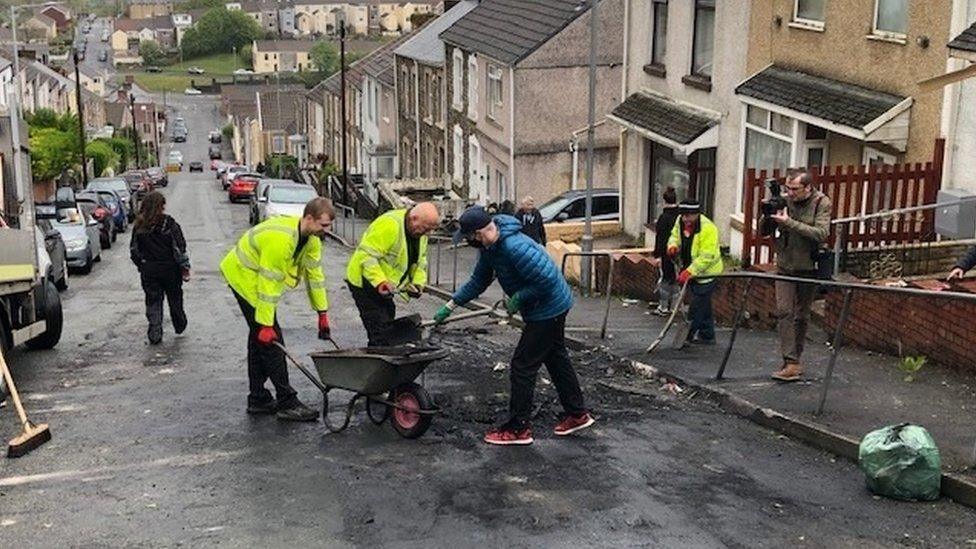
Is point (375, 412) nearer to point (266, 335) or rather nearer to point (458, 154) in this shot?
point (266, 335)

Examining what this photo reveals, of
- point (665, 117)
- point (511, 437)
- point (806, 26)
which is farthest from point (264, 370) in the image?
point (665, 117)

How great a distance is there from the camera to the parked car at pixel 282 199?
33.4 metres

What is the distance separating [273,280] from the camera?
9406 mm

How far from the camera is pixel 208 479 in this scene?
8016 millimetres

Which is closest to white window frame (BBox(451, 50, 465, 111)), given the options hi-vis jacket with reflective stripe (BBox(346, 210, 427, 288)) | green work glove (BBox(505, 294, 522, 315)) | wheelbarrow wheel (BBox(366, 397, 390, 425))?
hi-vis jacket with reflective stripe (BBox(346, 210, 427, 288))

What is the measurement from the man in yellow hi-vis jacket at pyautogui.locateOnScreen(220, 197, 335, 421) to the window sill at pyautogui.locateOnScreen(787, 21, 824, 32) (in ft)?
30.8

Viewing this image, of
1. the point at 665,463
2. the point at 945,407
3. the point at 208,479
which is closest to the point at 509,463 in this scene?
the point at 665,463

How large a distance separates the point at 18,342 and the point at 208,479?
510 cm

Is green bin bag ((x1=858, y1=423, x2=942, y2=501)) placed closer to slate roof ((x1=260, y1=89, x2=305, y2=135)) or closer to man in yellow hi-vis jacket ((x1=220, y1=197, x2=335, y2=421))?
man in yellow hi-vis jacket ((x1=220, y1=197, x2=335, y2=421))

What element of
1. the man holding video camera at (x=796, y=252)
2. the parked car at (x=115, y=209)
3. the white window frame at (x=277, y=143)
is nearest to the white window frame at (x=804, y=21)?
the man holding video camera at (x=796, y=252)

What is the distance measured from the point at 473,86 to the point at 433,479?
93.0 feet

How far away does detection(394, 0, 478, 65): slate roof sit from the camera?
137 ft

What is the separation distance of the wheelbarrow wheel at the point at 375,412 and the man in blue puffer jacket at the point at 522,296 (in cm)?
94

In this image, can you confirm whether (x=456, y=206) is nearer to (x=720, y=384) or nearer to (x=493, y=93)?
(x=493, y=93)
